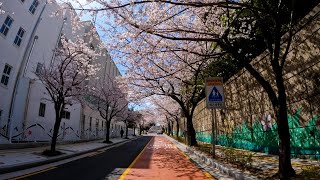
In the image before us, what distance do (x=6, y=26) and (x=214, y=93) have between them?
1644 centimetres

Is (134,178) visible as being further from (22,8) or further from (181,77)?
(22,8)

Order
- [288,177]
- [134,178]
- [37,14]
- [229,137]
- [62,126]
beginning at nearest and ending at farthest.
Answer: [288,177], [134,178], [229,137], [37,14], [62,126]

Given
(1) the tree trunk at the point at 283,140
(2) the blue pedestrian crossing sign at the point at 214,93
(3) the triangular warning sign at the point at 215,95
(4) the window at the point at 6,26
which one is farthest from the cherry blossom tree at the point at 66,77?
(1) the tree trunk at the point at 283,140

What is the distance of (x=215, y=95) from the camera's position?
14016mm

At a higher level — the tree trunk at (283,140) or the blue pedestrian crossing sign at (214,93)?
the blue pedestrian crossing sign at (214,93)

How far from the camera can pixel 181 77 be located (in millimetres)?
23828

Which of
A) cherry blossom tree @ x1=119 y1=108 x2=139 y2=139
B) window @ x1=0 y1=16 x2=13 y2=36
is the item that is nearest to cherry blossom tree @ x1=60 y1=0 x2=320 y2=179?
window @ x1=0 y1=16 x2=13 y2=36

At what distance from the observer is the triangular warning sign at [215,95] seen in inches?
549

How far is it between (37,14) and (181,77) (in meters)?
14.0

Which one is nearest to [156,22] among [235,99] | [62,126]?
[235,99]

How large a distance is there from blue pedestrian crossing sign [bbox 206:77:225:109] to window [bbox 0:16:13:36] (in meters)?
15.6

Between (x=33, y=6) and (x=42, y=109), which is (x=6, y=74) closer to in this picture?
(x=42, y=109)

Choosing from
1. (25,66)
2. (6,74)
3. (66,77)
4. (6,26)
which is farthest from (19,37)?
(66,77)

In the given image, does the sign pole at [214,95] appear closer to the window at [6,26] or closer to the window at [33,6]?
the window at [6,26]
